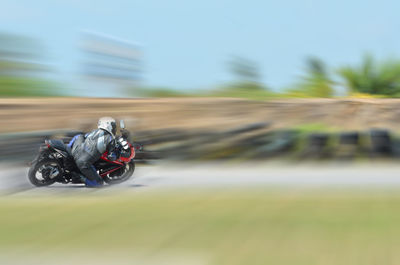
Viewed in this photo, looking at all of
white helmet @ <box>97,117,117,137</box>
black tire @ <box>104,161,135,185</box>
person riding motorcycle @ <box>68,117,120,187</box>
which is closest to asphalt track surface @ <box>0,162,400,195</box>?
black tire @ <box>104,161,135,185</box>

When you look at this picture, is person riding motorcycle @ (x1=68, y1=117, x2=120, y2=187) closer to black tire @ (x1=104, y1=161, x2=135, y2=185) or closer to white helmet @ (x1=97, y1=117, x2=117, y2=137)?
white helmet @ (x1=97, y1=117, x2=117, y2=137)

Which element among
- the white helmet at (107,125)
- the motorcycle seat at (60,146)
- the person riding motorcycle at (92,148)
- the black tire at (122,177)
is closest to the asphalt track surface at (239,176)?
the black tire at (122,177)

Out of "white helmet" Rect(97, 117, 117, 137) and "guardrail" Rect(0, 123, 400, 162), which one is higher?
"white helmet" Rect(97, 117, 117, 137)

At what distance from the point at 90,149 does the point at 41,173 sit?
49cm

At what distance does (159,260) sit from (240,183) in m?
2.85

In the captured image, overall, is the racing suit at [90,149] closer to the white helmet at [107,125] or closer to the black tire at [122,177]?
the white helmet at [107,125]

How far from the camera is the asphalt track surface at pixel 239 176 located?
5.30 metres

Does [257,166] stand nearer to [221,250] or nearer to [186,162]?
[186,162]

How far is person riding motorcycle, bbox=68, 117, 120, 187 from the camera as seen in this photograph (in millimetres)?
4867

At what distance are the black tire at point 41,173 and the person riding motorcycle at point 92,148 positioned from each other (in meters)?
0.21

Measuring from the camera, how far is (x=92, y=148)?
4.87 meters

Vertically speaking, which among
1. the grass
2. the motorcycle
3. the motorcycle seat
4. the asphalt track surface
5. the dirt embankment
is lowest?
the asphalt track surface

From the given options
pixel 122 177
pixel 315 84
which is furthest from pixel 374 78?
pixel 122 177

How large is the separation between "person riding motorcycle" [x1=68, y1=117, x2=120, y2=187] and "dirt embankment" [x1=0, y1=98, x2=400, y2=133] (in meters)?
2.09
